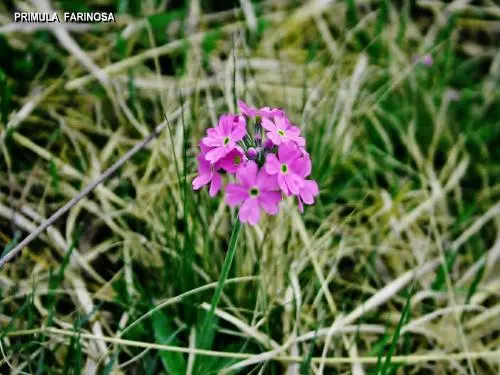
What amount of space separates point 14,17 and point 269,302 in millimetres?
1548

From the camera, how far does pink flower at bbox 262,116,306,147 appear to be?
3.81 ft

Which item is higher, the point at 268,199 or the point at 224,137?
the point at 224,137

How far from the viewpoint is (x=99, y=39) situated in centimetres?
247

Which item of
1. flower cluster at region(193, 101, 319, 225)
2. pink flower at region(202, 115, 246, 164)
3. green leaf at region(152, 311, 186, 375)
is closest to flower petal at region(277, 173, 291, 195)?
flower cluster at region(193, 101, 319, 225)

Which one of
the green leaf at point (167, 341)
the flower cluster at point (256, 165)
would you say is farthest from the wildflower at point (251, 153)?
the green leaf at point (167, 341)

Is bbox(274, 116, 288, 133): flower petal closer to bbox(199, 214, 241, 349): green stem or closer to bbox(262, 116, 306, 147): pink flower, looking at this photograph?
bbox(262, 116, 306, 147): pink flower

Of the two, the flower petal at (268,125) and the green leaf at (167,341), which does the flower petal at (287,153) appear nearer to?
the flower petal at (268,125)

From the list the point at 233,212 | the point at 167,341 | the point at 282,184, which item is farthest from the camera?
the point at 233,212

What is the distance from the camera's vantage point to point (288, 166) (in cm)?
114

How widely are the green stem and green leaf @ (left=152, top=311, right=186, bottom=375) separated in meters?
0.08

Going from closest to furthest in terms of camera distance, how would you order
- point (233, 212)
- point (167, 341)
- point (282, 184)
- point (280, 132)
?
point (282, 184) < point (280, 132) < point (167, 341) < point (233, 212)

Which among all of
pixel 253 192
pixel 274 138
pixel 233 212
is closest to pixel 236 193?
pixel 253 192

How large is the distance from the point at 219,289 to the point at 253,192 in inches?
11.2

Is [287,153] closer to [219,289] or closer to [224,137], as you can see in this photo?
[224,137]
